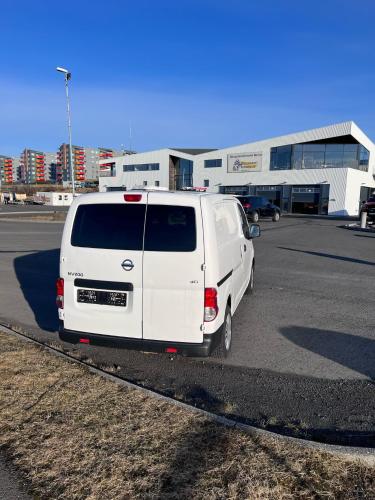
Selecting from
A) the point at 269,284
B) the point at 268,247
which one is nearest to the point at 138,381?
the point at 269,284

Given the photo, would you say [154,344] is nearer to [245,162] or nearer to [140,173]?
[245,162]

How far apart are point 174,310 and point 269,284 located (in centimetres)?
507

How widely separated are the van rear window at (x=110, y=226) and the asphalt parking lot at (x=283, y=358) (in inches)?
56.6

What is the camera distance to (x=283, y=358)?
14.9ft

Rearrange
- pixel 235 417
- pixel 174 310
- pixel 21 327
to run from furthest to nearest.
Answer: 1. pixel 21 327
2. pixel 174 310
3. pixel 235 417

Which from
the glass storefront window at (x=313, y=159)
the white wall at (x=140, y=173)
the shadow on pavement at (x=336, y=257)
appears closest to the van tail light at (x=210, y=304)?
the shadow on pavement at (x=336, y=257)

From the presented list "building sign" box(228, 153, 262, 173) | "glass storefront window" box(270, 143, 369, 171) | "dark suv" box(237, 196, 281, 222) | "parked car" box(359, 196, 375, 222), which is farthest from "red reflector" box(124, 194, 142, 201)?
"building sign" box(228, 153, 262, 173)

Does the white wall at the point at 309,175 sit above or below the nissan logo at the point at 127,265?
above

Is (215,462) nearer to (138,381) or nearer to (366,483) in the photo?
(366,483)

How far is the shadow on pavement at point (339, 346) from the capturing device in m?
4.40

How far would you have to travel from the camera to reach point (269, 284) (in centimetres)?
836

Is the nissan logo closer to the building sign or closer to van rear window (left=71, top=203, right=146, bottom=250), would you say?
van rear window (left=71, top=203, right=146, bottom=250)

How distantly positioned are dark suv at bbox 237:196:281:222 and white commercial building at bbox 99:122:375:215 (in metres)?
13.0

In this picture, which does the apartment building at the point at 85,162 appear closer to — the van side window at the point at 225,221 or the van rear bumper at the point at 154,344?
the van side window at the point at 225,221
